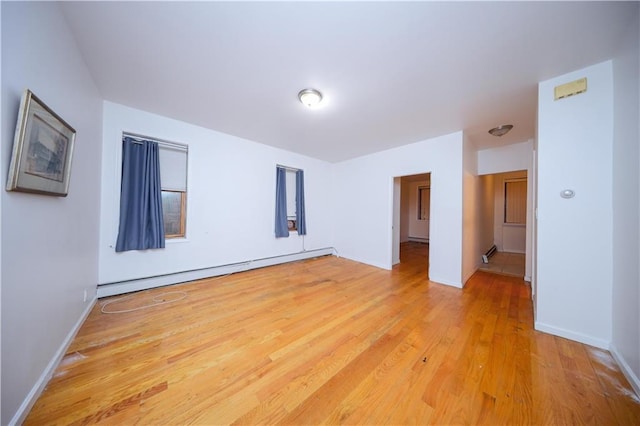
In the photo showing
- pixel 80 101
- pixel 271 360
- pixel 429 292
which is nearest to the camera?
pixel 271 360

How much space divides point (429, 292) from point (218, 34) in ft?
12.6

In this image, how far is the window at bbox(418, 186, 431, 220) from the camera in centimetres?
787

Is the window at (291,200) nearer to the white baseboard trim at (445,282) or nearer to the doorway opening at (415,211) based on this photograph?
the white baseboard trim at (445,282)

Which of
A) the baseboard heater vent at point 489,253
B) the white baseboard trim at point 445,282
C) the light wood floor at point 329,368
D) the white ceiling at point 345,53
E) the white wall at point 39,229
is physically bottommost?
the light wood floor at point 329,368

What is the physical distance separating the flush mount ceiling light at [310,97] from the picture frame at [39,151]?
195 centimetres

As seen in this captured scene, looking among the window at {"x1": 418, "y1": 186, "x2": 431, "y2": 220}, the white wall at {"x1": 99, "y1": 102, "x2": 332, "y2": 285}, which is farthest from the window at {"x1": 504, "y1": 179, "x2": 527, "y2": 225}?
the white wall at {"x1": 99, "y1": 102, "x2": 332, "y2": 285}

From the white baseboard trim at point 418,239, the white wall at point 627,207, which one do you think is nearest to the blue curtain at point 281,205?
A: the white wall at point 627,207

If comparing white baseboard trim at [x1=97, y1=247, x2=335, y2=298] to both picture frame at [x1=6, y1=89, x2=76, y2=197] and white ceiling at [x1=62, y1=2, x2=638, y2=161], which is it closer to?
picture frame at [x1=6, y1=89, x2=76, y2=197]

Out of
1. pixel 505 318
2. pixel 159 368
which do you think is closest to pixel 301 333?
pixel 159 368

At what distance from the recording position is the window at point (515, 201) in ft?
19.4

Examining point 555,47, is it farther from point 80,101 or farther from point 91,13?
point 80,101

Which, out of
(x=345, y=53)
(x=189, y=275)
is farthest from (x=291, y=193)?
(x=345, y=53)

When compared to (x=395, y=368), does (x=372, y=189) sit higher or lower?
higher

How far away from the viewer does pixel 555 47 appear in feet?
5.36
